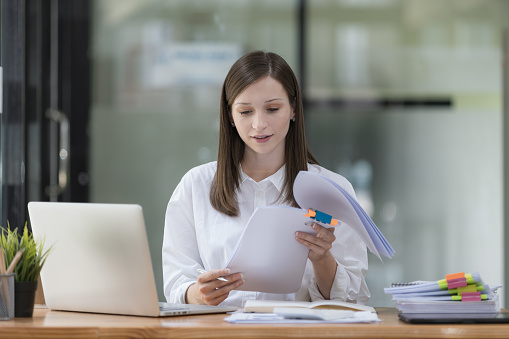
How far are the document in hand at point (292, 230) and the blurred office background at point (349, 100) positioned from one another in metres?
2.55

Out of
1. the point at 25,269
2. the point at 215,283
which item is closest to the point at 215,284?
the point at 215,283

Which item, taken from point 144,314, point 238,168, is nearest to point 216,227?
point 238,168

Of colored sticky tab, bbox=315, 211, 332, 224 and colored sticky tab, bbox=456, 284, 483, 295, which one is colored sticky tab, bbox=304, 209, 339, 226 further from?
colored sticky tab, bbox=456, 284, 483, 295

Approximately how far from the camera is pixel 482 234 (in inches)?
184

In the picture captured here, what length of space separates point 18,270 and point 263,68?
970 millimetres

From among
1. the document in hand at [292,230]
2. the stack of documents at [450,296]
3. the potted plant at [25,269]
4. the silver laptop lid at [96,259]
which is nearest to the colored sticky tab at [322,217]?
the document in hand at [292,230]

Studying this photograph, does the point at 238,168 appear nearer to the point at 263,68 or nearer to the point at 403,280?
the point at 263,68

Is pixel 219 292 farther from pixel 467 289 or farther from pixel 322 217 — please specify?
pixel 467 289

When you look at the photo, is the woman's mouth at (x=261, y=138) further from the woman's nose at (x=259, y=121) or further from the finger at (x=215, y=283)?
the finger at (x=215, y=283)

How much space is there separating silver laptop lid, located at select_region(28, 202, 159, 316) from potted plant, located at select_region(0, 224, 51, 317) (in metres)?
0.06

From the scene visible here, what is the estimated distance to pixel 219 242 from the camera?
2355 mm

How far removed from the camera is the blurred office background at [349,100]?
14.9 feet

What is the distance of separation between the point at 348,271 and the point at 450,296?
51 cm

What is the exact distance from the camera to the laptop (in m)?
1.78
